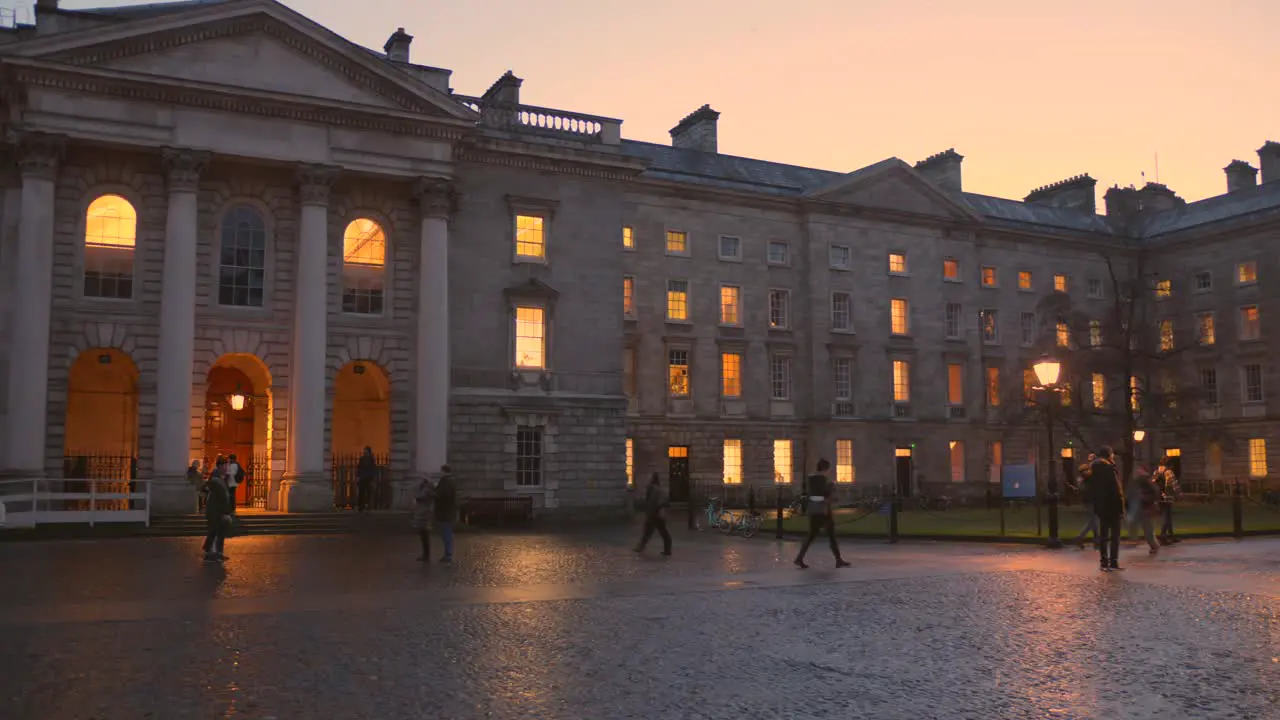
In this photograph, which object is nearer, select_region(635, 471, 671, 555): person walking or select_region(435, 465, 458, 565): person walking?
select_region(435, 465, 458, 565): person walking

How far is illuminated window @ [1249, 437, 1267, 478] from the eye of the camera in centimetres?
5703

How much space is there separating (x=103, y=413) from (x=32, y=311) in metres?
5.88

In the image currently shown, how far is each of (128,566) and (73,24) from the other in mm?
19730

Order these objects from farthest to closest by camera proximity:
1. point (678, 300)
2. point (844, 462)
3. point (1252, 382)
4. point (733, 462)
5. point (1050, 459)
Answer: point (1252, 382), point (844, 462), point (733, 462), point (678, 300), point (1050, 459)

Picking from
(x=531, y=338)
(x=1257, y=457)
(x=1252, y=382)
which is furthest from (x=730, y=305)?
(x=1257, y=457)

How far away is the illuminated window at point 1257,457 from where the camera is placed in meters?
57.0

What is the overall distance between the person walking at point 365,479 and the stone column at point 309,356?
920mm

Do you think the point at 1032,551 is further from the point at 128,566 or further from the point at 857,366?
the point at 857,366

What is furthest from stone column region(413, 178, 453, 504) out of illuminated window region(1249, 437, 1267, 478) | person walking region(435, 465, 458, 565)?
illuminated window region(1249, 437, 1267, 478)

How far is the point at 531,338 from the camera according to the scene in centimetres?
3697

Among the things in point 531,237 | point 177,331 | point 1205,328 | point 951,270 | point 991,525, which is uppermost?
point 951,270

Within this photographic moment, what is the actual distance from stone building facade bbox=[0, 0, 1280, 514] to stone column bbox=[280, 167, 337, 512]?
0.26ft

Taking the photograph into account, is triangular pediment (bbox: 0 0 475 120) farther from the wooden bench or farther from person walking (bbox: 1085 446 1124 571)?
person walking (bbox: 1085 446 1124 571)

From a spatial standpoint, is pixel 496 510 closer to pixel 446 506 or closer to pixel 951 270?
pixel 446 506
